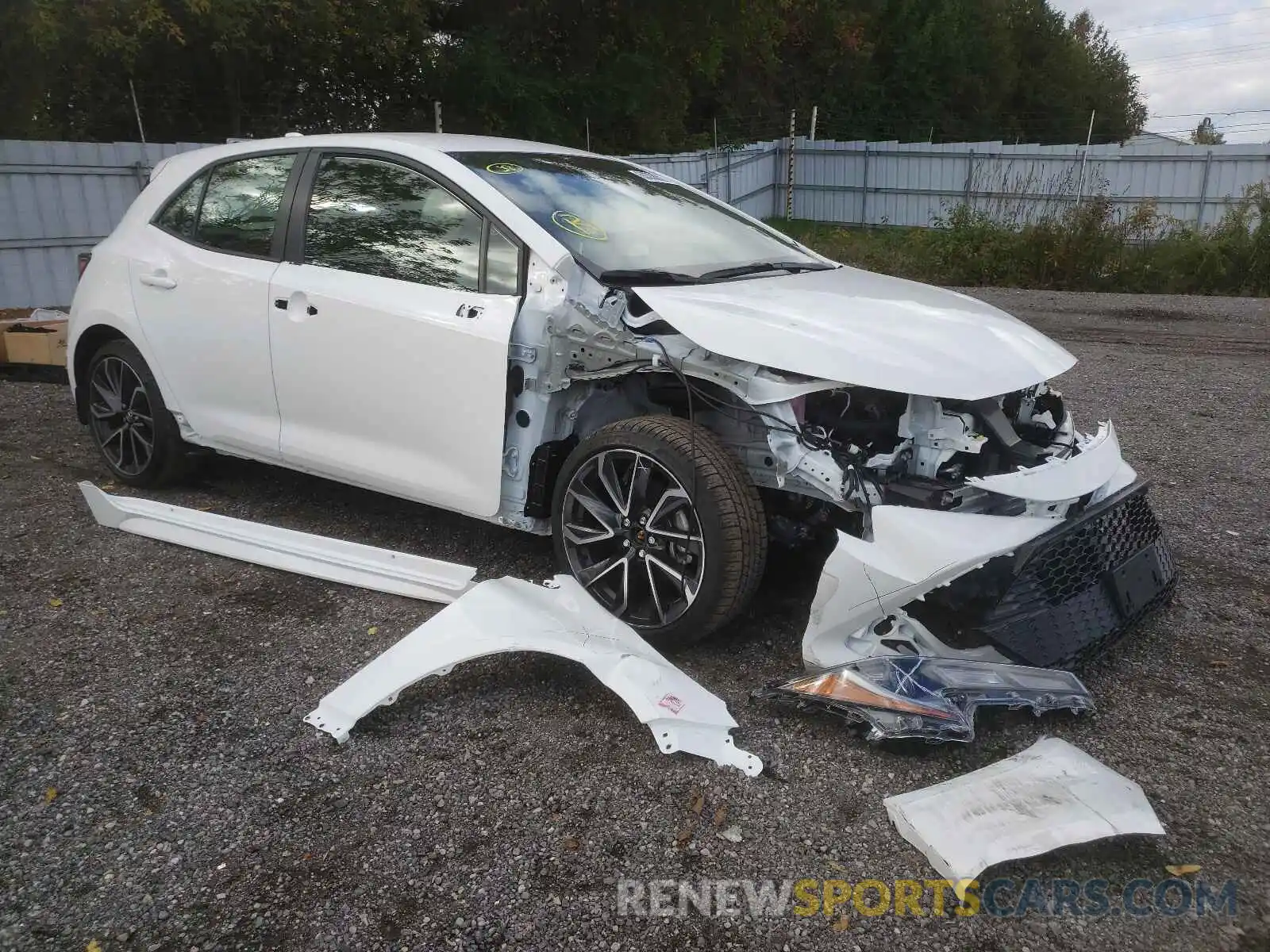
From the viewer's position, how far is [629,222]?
390cm

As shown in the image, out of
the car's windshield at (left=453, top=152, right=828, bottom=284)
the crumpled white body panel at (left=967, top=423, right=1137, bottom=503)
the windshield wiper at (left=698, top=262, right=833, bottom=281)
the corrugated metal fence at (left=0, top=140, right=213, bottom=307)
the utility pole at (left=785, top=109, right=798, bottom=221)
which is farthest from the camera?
the utility pole at (left=785, top=109, right=798, bottom=221)

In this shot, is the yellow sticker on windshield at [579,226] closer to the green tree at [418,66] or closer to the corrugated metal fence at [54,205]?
the corrugated metal fence at [54,205]

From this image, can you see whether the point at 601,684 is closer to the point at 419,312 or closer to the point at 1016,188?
the point at 419,312

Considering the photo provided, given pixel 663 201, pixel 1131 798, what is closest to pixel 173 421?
pixel 663 201

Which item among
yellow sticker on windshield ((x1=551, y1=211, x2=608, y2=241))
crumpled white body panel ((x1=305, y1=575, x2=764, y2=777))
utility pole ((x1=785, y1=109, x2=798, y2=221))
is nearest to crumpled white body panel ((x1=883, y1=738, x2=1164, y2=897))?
crumpled white body panel ((x1=305, y1=575, x2=764, y2=777))

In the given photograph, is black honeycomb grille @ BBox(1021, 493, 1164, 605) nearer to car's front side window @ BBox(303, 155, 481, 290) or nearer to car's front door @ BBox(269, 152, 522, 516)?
car's front door @ BBox(269, 152, 522, 516)

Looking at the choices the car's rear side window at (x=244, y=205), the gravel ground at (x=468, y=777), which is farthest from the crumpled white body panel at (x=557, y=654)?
the car's rear side window at (x=244, y=205)

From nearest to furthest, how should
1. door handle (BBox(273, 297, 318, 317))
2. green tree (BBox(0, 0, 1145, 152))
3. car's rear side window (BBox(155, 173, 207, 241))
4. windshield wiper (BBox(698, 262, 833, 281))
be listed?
windshield wiper (BBox(698, 262, 833, 281)) → door handle (BBox(273, 297, 318, 317)) → car's rear side window (BBox(155, 173, 207, 241)) → green tree (BBox(0, 0, 1145, 152))

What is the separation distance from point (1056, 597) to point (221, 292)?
3.50 m

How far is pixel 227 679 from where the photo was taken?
3.31 meters

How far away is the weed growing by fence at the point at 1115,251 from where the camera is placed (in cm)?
1208

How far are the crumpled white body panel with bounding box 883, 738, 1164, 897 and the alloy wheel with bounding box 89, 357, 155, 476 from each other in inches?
155

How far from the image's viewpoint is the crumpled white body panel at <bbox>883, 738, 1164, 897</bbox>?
2354 millimetres

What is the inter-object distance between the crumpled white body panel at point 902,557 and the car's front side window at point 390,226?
1685 mm
